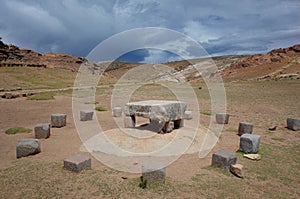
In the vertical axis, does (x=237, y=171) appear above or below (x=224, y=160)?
below

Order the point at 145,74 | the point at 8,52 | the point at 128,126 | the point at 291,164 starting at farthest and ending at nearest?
the point at 145,74
the point at 8,52
the point at 128,126
the point at 291,164

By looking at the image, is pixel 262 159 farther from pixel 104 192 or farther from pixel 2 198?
pixel 2 198

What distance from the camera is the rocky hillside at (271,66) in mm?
41944

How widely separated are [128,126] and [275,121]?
28.2 ft

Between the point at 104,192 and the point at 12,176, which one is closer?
the point at 104,192

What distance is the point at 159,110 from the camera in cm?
858

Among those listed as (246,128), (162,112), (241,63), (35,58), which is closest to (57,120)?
(162,112)

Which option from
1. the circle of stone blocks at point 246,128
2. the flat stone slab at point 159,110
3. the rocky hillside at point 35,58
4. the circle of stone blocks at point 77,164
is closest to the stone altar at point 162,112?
the flat stone slab at point 159,110

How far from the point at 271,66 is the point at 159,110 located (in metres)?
47.7

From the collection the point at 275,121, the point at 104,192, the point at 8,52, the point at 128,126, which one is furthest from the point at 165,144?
the point at 8,52

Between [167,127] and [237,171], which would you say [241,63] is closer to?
[167,127]

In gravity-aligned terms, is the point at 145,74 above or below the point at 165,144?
above

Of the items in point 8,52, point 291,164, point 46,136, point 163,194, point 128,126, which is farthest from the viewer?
point 8,52

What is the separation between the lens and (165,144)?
8.02 meters
